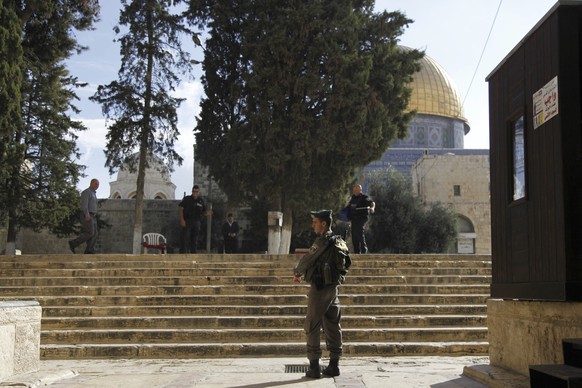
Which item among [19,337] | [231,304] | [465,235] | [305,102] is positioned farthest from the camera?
[465,235]

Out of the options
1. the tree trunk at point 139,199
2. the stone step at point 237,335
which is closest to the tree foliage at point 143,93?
the tree trunk at point 139,199

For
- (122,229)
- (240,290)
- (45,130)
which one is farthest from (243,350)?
(122,229)

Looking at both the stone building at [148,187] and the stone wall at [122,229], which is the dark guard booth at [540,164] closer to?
the stone wall at [122,229]

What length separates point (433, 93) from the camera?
1651 inches

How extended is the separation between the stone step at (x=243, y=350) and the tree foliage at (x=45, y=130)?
1246 centimetres

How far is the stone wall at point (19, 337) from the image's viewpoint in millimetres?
4984

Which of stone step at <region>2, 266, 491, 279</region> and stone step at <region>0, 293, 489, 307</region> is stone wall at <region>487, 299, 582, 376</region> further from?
stone step at <region>2, 266, 491, 279</region>

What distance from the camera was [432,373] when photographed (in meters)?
5.55

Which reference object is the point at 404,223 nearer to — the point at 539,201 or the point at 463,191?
the point at 463,191

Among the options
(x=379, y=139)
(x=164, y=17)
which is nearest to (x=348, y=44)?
(x=379, y=139)

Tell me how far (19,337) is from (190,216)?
8442 mm

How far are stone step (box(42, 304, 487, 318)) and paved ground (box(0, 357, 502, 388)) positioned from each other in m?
1.71

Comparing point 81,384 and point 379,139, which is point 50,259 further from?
point 379,139

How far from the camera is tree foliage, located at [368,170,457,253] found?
88.3ft
